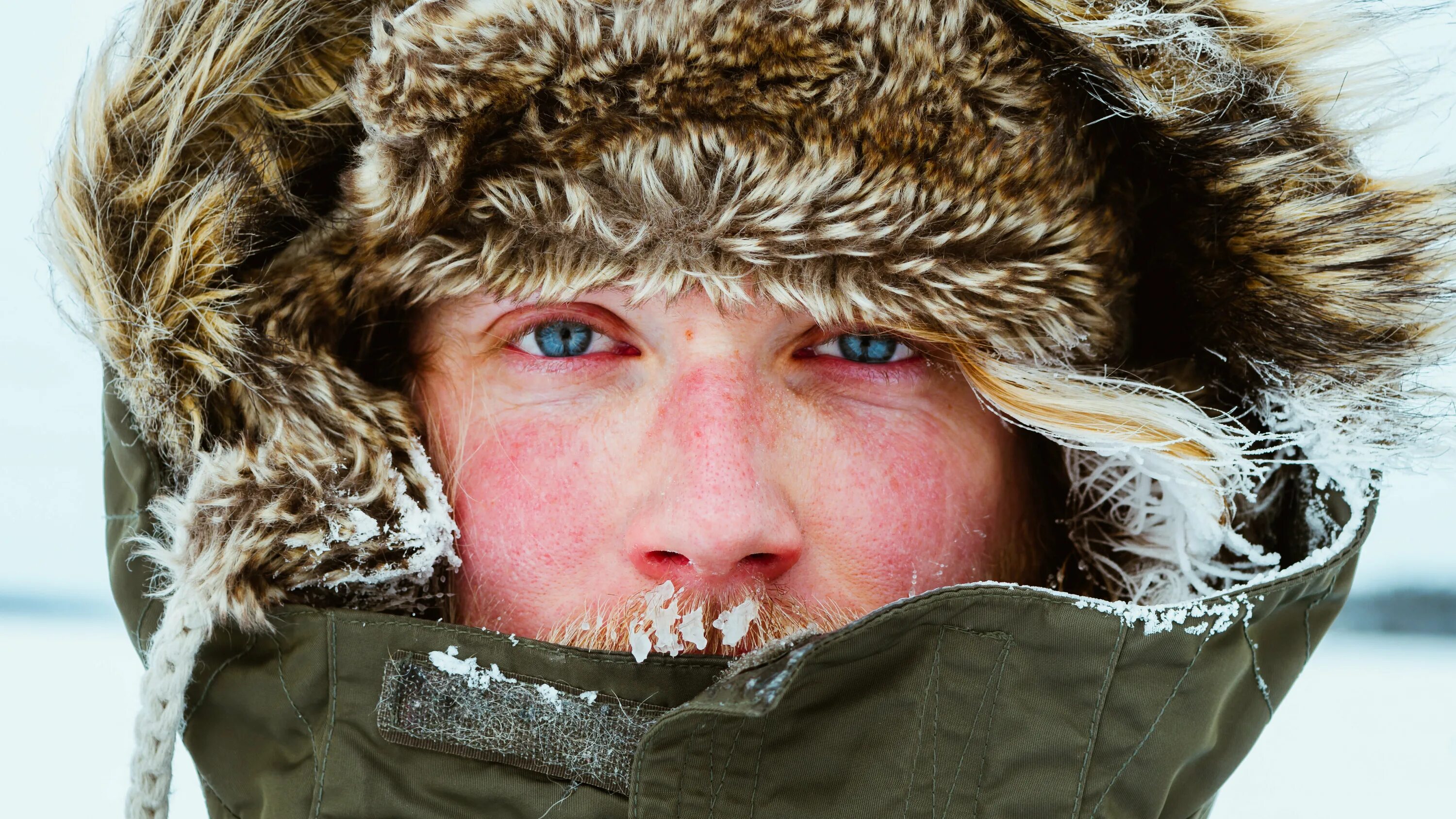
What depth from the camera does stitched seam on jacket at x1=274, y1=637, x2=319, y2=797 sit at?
3.62ft

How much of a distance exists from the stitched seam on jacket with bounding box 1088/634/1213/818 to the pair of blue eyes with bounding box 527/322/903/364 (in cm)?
51

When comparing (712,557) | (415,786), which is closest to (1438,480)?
(712,557)

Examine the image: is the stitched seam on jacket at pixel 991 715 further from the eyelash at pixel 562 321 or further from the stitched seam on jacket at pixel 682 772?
the eyelash at pixel 562 321

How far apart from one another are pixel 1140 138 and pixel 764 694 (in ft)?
2.76

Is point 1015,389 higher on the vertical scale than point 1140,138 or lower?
lower

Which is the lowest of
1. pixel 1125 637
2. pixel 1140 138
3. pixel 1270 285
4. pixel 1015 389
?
pixel 1125 637

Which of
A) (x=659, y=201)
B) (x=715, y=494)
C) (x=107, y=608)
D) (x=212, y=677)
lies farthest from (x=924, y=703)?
(x=107, y=608)

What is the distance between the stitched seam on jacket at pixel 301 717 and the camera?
1104 mm

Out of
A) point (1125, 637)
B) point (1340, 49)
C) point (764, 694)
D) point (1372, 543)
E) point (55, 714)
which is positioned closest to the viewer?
point (764, 694)

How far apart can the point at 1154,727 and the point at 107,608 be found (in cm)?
624

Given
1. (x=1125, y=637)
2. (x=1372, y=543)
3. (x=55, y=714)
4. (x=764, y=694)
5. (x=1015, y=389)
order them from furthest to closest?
(x=1372, y=543), (x=55, y=714), (x=1015, y=389), (x=1125, y=637), (x=764, y=694)

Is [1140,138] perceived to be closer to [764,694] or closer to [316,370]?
→ [764,694]

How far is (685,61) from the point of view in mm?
1037

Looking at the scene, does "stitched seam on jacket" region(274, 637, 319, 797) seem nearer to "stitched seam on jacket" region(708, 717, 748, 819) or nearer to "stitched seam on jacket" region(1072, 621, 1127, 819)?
"stitched seam on jacket" region(708, 717, 748, 819)
